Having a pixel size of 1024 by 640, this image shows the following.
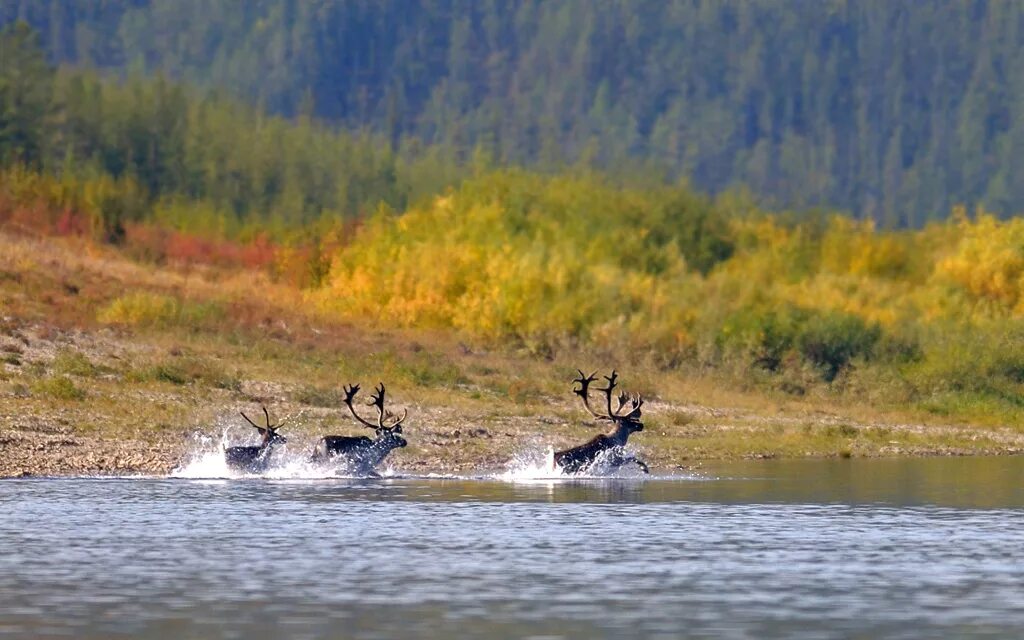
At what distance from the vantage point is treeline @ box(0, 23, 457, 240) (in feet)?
206

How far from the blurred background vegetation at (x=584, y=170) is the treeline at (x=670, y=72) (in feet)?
0.74

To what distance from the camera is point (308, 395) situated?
3528 cm

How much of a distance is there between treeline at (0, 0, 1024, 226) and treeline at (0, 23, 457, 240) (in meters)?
14.3

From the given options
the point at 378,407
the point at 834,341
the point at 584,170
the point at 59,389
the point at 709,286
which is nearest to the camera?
the point at 378,407

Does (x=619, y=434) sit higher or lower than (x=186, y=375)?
lower

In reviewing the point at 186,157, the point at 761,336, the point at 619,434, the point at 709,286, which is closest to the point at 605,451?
the point at 619,434

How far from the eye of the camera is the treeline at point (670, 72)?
9188cm

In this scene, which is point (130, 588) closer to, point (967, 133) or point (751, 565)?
→ point (751, 565)

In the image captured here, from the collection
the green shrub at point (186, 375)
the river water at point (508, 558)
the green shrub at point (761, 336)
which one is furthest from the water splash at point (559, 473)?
the green shrub at point (761, 336)

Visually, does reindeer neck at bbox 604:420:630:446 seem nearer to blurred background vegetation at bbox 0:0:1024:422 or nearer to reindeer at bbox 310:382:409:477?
reindeer at bbox 310:382:409:477

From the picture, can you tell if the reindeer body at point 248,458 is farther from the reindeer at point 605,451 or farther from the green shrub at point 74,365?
the green shrub at point 74,365

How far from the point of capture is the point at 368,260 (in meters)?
55.0

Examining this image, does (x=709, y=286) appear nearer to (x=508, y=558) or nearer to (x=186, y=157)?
(x=186, y=157)

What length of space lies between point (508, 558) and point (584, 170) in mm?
41189
